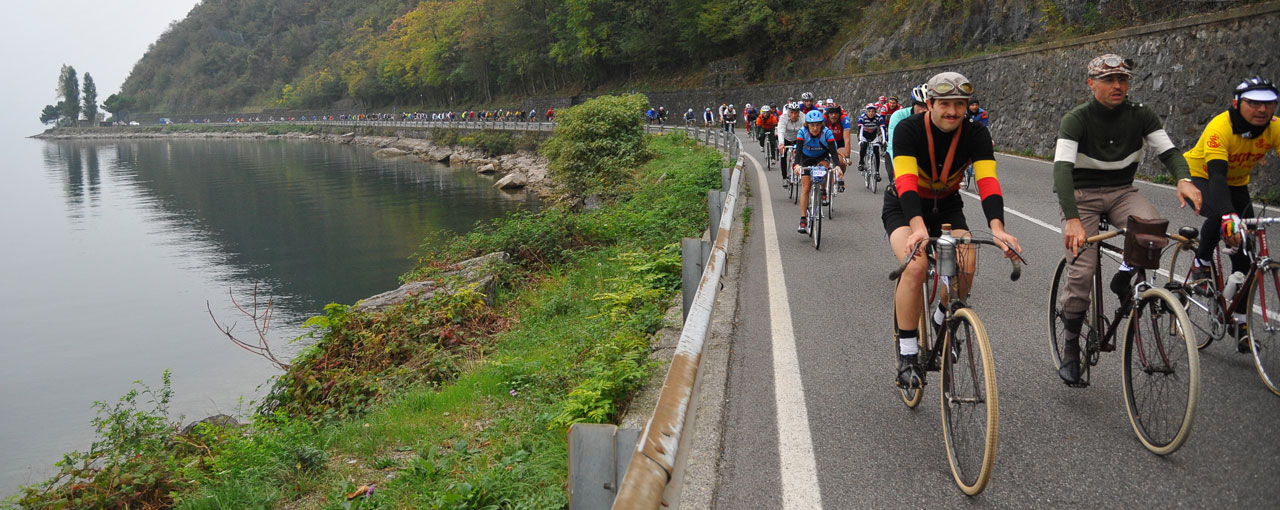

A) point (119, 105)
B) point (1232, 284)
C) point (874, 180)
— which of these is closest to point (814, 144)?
point (874, 180)

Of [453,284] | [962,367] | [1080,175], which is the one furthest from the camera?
[453,284]

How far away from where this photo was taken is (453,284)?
13.5 meters

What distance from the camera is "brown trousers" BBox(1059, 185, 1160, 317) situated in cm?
475

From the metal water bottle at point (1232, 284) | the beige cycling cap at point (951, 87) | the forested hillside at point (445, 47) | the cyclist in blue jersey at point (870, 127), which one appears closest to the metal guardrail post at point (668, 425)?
the beige cycling cap at point (951, 87)

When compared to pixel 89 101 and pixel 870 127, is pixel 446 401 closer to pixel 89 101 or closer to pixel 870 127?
pixel 870 127

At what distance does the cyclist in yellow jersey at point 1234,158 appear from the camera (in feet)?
16.8

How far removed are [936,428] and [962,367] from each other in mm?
831

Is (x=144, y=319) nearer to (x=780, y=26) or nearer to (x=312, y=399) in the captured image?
(x=312, y=399)

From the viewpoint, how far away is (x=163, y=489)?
804cm

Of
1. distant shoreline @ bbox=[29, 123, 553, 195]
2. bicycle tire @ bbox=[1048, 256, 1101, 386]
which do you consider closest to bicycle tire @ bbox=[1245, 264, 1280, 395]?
bicycle tire @ bbox=[1048, 256, 1101, 386]

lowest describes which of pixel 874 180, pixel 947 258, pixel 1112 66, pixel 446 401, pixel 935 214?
pixel 446 401

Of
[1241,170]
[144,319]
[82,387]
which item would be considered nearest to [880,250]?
[1241,170]

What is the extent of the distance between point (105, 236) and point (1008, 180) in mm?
32264

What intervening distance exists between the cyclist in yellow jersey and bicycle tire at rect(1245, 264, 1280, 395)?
140 mm
